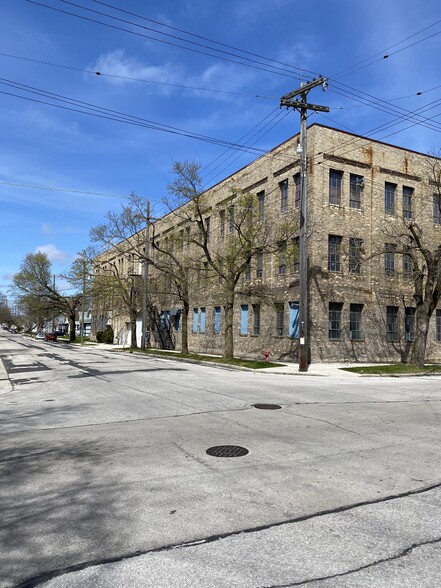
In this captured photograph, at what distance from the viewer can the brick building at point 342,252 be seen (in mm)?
25938

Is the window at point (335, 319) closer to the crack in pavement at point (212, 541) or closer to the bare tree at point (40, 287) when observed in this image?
the crack in pavement at point (212, 541)

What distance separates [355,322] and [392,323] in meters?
3.12

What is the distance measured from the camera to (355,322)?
88.8ft

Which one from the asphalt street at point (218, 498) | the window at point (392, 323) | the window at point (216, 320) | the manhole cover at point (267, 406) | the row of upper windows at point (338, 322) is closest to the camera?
the asphalt street at point (218, 498)

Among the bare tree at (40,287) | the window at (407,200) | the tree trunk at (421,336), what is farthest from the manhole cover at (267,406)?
the bare tree at (40,287)

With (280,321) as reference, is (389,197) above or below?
above

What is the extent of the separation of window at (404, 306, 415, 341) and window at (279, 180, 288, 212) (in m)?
9.94

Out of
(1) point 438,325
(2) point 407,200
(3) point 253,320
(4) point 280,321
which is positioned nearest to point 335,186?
(2) point 407,200

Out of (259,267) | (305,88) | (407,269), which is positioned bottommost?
(407,269)

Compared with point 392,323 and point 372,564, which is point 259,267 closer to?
point 392,323

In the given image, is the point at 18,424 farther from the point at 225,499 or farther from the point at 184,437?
the point at 225,499

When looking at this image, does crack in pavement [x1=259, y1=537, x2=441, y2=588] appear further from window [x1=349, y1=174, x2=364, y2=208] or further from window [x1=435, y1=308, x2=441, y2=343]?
window [x1=435, y1=308, x2=441, y2=343]

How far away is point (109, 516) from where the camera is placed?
4.27 metres

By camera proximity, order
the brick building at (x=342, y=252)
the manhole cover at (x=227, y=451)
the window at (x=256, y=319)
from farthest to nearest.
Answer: the window at (x=256, y=319)
the brick building at (x=342, y=252)
the manhole cover at (x=227, y=451)
